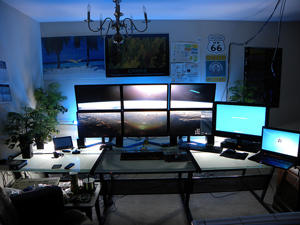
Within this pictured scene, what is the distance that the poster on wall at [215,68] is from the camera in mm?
2939

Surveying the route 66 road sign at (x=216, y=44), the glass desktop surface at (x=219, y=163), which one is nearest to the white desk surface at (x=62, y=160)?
the glass desktop surface at (x=219, y=163)

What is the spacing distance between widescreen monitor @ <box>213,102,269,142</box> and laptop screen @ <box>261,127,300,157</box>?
0.12 metres

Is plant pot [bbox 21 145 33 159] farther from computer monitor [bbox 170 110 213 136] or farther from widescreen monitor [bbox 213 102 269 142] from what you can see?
widescreen monitor [bbox 213 102 269 142]

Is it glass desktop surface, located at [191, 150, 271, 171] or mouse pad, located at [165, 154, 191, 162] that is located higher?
mouse pad, located at [165, 154, 191, 162]

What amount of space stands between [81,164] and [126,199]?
95 centimetres

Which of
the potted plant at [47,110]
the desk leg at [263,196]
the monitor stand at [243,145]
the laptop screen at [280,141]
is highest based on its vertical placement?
the potted plant at [47,110]

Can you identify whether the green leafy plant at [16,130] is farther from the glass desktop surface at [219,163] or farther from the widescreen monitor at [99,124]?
the glass desktop surface at [219,163]

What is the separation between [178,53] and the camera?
2869 mm

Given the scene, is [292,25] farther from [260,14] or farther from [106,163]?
[106,163]

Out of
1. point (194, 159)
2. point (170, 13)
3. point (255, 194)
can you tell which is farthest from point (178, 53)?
point (255, 194)

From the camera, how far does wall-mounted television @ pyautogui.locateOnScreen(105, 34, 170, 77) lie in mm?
2807

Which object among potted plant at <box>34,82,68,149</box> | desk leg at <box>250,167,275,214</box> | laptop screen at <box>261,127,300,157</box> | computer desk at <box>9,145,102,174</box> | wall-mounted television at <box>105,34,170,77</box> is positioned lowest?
desk leg at <box>250,167,275,214</box>

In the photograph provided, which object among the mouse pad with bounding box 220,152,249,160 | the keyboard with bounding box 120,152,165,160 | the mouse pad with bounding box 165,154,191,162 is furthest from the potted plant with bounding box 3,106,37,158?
the mouse pad with bounding box 220,152,249,160

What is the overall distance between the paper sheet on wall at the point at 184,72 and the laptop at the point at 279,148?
1.26 metres
